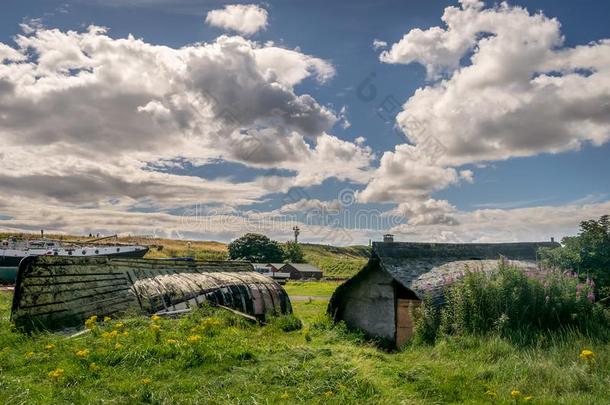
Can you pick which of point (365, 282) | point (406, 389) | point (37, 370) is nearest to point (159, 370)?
point (37, 370)

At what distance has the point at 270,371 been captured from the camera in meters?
8.60

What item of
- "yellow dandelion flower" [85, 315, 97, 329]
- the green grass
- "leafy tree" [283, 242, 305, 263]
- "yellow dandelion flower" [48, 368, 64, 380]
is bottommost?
the green grass

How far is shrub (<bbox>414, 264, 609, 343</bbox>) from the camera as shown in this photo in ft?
39.5

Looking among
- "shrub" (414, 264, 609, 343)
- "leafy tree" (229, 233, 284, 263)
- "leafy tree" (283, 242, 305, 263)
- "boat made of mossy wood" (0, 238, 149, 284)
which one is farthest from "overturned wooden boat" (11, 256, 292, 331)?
"leafy tree" (283, 242, 305, 263)

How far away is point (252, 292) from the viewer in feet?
63.4

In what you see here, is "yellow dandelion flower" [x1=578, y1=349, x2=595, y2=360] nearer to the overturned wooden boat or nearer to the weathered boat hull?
the overturned wooden boat

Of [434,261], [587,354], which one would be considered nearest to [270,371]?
[587,354]

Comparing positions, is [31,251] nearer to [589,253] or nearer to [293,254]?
[293,254]

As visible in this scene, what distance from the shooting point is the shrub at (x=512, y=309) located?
39.5 feet

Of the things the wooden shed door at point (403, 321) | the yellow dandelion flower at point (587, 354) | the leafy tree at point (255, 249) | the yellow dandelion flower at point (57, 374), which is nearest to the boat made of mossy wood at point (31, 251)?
the leafy tree at point (255, 249)

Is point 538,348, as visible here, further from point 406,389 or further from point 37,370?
point 37,370

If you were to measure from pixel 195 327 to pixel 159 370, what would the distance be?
→ 8.44ft

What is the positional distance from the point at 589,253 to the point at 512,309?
5859 mm

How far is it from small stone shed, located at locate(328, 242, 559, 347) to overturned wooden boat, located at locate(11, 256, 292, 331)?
13.3 feet
